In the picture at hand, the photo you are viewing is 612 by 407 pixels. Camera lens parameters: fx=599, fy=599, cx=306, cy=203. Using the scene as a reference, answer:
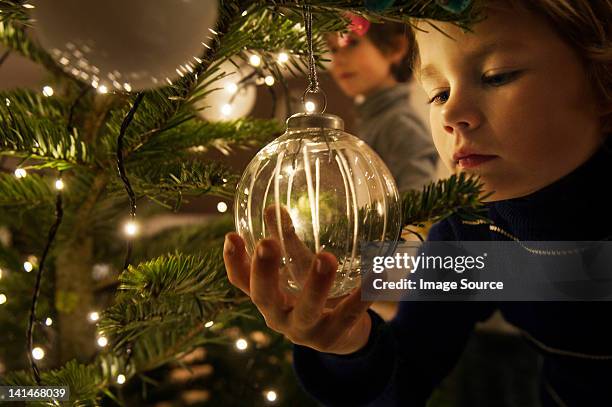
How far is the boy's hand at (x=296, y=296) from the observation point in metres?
0.36

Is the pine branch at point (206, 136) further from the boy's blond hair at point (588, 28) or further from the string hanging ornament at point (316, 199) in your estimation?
the boy's blond hair at point (588, 28)

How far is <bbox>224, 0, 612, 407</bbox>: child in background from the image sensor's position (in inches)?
20.2

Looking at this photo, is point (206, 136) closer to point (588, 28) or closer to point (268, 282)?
point (268, 282)

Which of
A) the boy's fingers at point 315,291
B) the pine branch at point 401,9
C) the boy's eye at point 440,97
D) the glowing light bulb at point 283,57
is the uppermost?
the glowing light bulb at point 283,57

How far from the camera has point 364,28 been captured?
23.5 inches

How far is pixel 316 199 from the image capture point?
15.6 inches

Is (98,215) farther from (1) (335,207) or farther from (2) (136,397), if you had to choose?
(1) (335,207)

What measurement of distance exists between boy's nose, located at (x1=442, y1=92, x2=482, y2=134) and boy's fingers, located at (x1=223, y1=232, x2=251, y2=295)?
0.23m

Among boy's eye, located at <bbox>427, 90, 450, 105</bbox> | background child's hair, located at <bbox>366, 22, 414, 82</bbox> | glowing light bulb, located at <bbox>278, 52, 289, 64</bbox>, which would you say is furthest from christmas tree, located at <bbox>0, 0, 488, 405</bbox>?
background child's hair, located at <bbox>366, 22, 414, 82</bbox>

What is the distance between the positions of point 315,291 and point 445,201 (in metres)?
0.16

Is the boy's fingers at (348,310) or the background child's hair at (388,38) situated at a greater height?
the background child's hair at (388,38)

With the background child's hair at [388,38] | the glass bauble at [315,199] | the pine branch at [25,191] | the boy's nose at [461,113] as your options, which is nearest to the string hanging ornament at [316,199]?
the glass bauble at [315,199]

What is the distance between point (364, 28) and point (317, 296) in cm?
A: 33

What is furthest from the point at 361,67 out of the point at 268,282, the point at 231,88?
the point at 268,282
